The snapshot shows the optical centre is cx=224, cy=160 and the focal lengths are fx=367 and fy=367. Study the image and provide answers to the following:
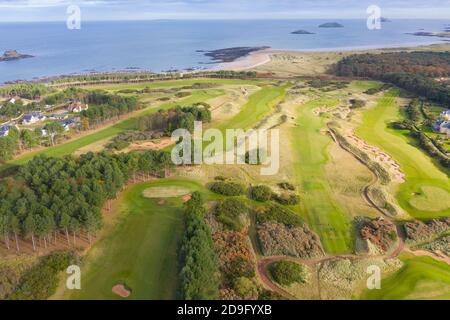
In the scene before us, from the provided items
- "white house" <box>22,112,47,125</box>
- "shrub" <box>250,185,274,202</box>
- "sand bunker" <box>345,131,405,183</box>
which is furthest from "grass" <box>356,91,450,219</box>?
"white house" <box>22,112,47,125</box>

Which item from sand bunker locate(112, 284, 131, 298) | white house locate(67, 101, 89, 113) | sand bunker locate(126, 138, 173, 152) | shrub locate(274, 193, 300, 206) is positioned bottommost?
sand bunker locate(112, 284, 131, 298)

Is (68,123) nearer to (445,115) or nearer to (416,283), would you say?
(416,283)

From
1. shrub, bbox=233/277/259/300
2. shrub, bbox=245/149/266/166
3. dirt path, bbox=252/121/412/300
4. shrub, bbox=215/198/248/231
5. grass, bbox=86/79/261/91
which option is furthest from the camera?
grass, bbox=86/79/261/91

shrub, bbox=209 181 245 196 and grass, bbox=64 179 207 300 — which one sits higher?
shrub, bbox=209 181 245 196

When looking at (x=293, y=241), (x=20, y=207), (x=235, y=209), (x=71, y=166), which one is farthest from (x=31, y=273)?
(x=293, y=241)

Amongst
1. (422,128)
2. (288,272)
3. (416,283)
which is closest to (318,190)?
(416,283)

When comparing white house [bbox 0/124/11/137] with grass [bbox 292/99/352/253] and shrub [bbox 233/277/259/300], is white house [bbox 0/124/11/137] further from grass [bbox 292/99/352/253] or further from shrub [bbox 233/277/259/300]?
shrub [bbox 233/277/259/300]

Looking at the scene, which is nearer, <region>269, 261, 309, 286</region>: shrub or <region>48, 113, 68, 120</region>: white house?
<region>269, 261, 309, 286</region>: shrub
